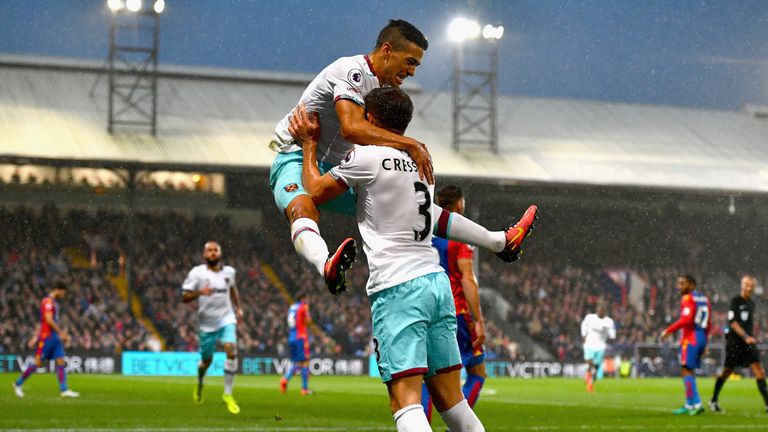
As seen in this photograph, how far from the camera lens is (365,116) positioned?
6566 mm

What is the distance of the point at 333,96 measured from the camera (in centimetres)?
704

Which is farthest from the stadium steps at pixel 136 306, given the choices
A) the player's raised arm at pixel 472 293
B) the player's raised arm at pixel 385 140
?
the player's raised arm at pixel 385 140

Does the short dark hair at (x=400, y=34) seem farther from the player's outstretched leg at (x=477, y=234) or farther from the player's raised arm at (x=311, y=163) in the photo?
the player's outstretched leg at (x=477, y=234)

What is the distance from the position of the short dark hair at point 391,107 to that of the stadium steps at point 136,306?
30.6 metres

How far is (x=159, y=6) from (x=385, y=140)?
1224 inches

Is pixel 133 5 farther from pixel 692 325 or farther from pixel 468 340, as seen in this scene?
pixel 468 340

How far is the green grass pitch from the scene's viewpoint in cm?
1337

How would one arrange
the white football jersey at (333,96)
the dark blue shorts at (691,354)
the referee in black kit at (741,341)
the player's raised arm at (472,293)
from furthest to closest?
the referee in black kit at (741,341), the dark blue shorts at (691,354), the player's raised arm at (472,293), the white football jersey at (333,96)

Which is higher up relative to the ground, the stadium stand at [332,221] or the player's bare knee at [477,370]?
the stadium stand at [332,221]

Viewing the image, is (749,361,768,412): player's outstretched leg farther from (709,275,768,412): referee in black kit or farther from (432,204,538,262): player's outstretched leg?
(432,204,538,262): player's outstretched leg

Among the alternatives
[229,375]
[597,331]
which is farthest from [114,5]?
[229,375]

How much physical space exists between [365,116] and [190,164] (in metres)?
28.3

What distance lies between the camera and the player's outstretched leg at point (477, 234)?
6.30 meters

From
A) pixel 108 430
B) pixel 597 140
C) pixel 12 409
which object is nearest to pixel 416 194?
pixel 108 430
